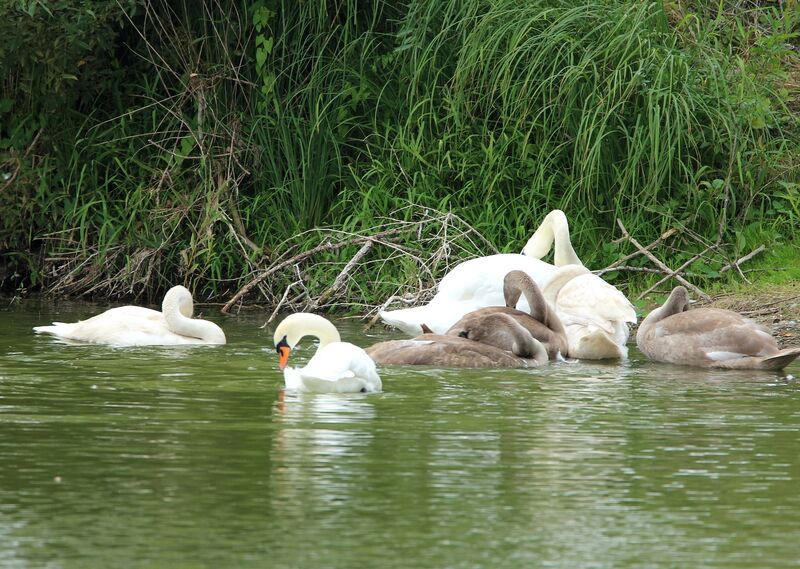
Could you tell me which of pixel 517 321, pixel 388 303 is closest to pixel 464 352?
pixel 517 321

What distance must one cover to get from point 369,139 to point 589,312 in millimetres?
4181

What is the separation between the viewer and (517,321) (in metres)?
9.68

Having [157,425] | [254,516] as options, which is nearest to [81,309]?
[157,425]

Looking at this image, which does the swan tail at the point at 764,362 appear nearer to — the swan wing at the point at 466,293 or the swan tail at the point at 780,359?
the swan tail at the point at 780,359

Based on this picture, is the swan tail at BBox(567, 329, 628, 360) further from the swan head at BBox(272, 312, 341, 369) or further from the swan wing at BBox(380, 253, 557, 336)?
the swan head at BBox(272, 312, 341, 369)

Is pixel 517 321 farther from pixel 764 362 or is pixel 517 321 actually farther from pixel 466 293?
pixel 764 362

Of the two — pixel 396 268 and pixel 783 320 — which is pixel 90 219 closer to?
pixel 396 268

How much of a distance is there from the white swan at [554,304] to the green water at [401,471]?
3.74 feet

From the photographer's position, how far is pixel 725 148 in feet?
43.1

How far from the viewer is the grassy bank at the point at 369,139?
12.7 meters

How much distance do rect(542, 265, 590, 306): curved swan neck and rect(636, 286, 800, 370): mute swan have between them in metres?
0.95

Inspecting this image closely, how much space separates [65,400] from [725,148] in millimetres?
7322

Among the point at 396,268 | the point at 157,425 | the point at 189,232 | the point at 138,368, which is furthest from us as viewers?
the point at 189,232

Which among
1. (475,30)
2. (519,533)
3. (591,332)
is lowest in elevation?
(519,533)
